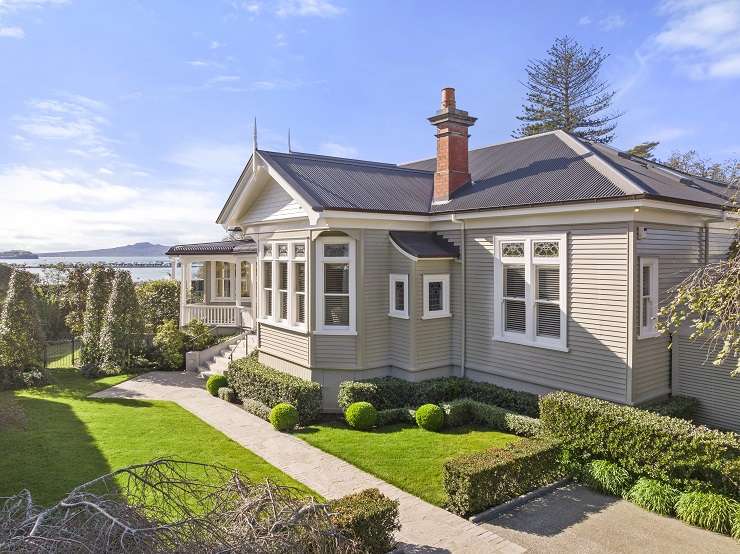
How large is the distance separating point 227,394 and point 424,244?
7769 mm

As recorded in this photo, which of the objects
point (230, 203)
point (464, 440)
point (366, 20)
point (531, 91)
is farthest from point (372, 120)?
point (531, 91)

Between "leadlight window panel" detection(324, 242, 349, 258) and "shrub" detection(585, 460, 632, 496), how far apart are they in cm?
812

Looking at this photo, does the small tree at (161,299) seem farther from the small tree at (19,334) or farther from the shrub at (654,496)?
the shrub at (654,496)

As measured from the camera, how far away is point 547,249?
12.1m

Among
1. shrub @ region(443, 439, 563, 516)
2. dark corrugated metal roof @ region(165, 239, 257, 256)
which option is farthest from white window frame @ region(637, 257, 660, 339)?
dark corrugated metal roof @ region(165, 239, 257, 256)

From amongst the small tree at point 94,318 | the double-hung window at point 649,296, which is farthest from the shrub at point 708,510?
the small tree at point 94,318

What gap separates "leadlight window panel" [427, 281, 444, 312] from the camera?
1420cm

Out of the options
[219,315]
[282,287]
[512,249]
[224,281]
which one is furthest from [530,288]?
[224,281]

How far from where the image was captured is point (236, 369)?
53.8 feet

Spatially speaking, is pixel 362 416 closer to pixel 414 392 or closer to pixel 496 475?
pixel 414 392

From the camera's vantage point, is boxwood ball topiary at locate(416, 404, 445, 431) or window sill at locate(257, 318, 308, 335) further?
window sill at locate(257, 318, 308, 335)

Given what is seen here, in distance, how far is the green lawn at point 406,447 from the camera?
9578mm

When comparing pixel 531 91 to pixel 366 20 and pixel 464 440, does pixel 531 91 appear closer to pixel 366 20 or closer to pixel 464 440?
pixel 366 20

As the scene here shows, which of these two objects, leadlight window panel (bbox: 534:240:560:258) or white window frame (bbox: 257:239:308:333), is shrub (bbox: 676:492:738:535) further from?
white window frame (bbox: 257:239:308:333)
